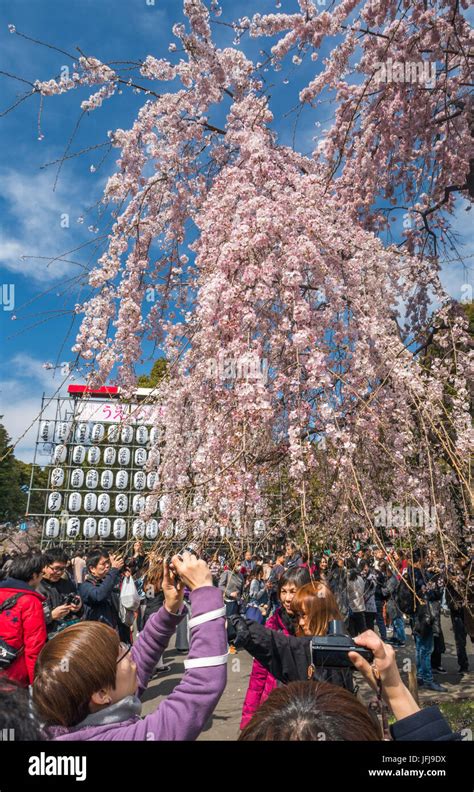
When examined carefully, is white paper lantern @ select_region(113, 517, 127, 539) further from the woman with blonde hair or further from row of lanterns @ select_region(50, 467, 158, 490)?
the woman with blonde hair

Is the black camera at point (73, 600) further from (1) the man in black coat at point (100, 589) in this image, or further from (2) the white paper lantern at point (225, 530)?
(2) the white paper lantern at point (225, 530)

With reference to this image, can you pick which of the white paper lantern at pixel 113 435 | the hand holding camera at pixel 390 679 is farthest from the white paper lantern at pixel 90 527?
the hand holding camera at pixel 390 679

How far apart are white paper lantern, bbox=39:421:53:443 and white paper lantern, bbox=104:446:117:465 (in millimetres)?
2393

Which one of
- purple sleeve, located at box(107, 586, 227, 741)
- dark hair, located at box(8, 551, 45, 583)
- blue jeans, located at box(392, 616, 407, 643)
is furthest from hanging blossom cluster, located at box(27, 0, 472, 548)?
blue jeans, located at box(392, 616, 407, 643)

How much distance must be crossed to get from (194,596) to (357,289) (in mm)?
3437

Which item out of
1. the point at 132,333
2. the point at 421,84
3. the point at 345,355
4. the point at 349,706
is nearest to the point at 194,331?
the point at 132,333

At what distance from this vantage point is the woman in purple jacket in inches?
52.2

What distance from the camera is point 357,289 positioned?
440 cm

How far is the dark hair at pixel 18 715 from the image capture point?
1.03 m

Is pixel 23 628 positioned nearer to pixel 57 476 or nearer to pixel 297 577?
pixel 297 577

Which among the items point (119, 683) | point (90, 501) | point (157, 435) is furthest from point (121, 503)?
point (119, 683)

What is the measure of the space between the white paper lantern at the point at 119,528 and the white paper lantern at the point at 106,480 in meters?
1.46

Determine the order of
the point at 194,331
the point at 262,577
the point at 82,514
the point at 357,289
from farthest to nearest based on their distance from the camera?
the point at 82,514 < the point at 262,577 < the point at 194,331 < the point at 357,289

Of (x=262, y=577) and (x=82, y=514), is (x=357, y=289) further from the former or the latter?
(x=82, y=514)
